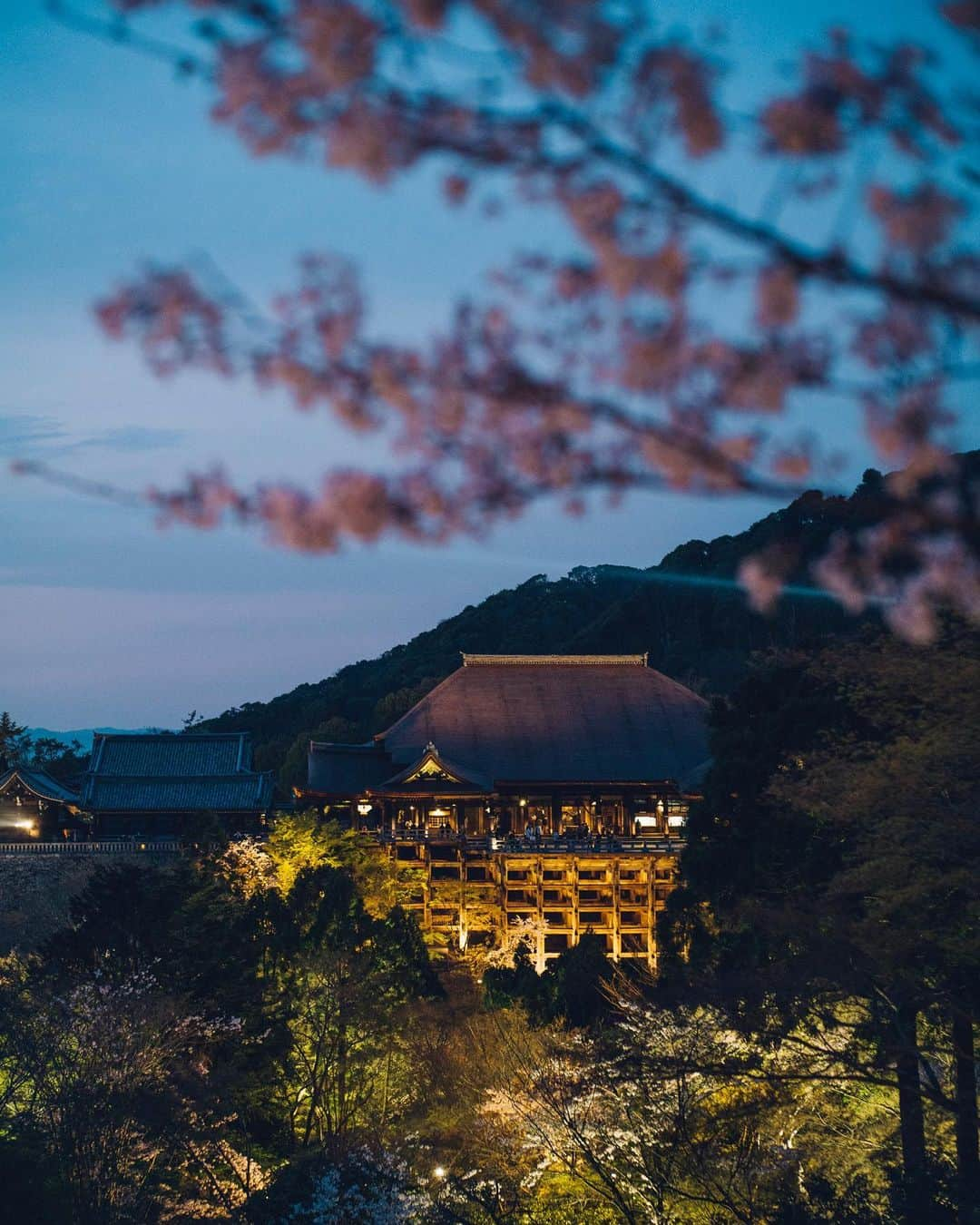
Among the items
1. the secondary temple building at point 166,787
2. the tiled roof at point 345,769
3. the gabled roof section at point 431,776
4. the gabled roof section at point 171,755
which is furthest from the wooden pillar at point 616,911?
the gabled roof section at point 171,755

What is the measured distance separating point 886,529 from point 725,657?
42.8 m

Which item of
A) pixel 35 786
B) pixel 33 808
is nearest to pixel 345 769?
pixel 35 786

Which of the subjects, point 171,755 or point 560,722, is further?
point 560,722

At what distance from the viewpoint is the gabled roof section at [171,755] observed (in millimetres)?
26484

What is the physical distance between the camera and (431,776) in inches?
973

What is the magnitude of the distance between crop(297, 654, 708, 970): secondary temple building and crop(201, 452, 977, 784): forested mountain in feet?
29.8

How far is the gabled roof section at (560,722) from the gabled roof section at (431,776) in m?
0.86

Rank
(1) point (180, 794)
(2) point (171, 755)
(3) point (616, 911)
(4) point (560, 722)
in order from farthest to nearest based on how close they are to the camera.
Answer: (4) point (560, 722) < (2) point (171, 755) < (1) point (180, 794) < (3) point (616, 911)

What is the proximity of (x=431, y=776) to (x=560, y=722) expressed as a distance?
4110 millimetres

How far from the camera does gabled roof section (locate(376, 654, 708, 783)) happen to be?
26.2 metres

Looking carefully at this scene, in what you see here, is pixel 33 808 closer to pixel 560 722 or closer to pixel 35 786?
pixel 35 786

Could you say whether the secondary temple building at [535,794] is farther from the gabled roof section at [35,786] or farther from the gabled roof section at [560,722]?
the gabled roof section at [35,786]

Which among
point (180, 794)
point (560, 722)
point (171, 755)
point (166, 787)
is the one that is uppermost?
point (560, 722)

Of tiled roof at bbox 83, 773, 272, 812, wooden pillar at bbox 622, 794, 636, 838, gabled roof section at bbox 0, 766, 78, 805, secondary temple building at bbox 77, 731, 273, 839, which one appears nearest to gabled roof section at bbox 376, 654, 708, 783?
wooden pillar at bbox 622, 794, 636, 838
